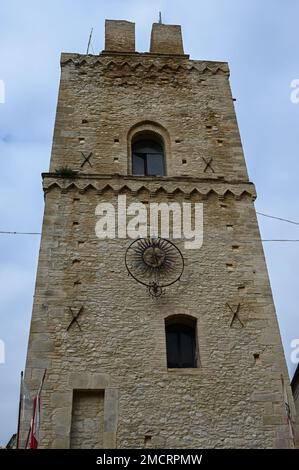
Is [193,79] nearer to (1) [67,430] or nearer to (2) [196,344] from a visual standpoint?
(2) [196,344]

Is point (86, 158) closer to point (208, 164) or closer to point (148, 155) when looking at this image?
point (148, 155)

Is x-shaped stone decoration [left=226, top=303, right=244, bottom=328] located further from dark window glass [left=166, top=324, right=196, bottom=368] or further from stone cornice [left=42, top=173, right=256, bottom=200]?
stone cornice [left=42, top=173, right=256, bottom=200]

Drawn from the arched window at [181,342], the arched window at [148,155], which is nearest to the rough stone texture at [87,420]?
the arched window at [181,342]

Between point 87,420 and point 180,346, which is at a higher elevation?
point 180,346

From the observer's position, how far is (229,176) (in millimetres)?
13539

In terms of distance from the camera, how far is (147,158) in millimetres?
14477

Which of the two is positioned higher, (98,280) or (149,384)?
(98,280)

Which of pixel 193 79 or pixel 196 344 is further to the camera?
pixel 193 79

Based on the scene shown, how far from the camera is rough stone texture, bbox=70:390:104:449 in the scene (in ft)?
30.7

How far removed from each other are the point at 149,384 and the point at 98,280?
2.39 m

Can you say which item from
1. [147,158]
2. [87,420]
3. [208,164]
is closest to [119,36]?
[147,158]

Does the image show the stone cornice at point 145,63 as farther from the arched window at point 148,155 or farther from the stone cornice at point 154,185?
the stone cornice at point 154,185

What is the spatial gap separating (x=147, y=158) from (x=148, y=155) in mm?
137
